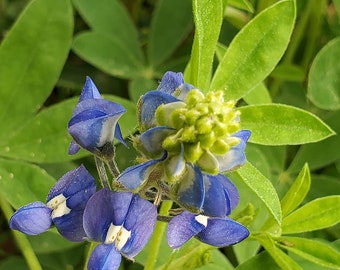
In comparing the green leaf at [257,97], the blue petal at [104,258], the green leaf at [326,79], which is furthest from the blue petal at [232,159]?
the green leaf at [326,79]

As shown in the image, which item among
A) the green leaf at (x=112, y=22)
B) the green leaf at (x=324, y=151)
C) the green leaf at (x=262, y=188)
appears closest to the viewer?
the green leaf at (x=262, y=188)

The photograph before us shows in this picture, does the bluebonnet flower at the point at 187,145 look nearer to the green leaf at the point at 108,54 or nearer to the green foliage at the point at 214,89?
the green foliage at the point at 214,89

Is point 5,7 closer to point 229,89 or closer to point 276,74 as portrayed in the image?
point 276,74

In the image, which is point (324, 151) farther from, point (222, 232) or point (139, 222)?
point (139, 222)

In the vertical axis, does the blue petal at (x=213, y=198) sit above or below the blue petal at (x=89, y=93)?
below

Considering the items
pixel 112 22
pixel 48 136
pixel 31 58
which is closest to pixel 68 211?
pixel 48 136

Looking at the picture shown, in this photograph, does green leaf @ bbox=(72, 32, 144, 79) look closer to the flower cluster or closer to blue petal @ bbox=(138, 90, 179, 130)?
the flower cluster
